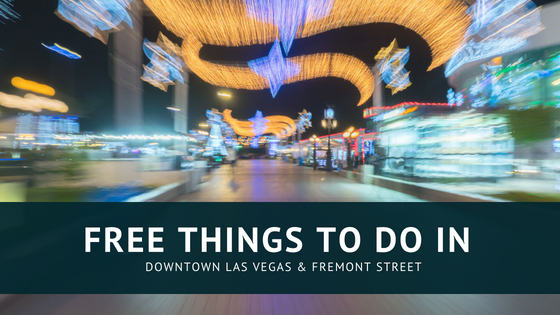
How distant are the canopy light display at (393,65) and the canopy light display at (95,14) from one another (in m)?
9.03

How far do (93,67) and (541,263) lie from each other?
49.3 ft

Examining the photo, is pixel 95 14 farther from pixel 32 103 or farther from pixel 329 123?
pixel 329 123

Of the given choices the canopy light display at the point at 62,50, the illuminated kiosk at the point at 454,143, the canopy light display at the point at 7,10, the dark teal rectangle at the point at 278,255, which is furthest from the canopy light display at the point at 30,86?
the illuminated kiosk at the point at 454,143

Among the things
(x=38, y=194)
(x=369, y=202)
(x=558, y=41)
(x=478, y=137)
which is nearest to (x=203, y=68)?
(x=38, y=194)

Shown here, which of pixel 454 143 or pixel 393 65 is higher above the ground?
pixel 393 65

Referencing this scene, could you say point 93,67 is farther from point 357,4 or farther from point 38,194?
point 357,4

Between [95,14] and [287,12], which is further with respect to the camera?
[287,12]

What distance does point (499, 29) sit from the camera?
9586 mm

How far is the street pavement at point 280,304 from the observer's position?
244 cm

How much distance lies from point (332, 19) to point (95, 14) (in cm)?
589

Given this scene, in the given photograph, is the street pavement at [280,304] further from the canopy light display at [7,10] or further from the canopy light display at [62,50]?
the canopy light display at [62,50]

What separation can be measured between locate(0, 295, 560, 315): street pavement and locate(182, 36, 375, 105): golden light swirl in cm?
855

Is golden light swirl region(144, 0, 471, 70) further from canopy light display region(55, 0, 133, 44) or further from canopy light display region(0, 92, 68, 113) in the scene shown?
canopy light display region(0, 92, 68, 113)

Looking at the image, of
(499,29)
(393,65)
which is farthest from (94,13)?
(499,29)
